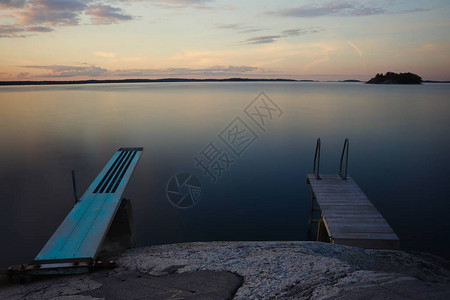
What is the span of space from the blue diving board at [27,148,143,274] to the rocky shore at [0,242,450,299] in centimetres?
45

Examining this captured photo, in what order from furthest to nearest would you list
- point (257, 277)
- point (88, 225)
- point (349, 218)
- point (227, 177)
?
1. point (227, 177)
2. point (349, 218)
3. point (88, 225)
4. point (257, 277)

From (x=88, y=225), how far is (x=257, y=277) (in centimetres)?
411

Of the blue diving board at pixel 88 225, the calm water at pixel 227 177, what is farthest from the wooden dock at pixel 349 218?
the blue diving board at pixel 88 225

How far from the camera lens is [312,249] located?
606 cm

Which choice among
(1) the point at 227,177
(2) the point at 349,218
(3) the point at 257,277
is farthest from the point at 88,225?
(1) the point at 227,177

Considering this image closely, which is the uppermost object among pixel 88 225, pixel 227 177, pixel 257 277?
pixel 257 277

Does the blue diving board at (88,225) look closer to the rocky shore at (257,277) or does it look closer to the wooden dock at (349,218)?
the rocky shore at (257,277)

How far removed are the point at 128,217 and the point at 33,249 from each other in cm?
308

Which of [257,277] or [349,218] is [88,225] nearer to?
[257,277]

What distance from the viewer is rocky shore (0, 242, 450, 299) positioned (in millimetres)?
4043

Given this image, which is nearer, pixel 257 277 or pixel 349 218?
pixel 257 277

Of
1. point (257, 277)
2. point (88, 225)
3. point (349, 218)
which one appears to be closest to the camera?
point (257, 277)

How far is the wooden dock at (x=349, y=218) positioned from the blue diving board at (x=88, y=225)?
515cm

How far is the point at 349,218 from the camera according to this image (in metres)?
8.60
